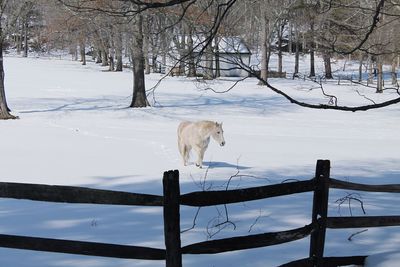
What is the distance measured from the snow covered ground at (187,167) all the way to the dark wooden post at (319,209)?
595mm

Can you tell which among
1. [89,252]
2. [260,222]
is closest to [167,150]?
[260,222]

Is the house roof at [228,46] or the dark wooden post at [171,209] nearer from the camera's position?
the dark wooden post at [171,209]

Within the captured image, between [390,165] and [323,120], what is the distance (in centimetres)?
1086

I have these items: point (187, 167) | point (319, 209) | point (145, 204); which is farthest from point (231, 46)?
point (187, 167)

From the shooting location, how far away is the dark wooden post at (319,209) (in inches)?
184

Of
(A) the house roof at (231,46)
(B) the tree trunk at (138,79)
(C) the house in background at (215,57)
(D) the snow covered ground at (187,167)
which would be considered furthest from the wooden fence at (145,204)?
(B) the tree trunk at (138,79)

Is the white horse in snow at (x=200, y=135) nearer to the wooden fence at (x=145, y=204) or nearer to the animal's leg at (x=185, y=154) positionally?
the animal's leg at (x=185, y=154)

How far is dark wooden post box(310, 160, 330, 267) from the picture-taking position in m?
4.68

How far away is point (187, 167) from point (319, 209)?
26.1ft

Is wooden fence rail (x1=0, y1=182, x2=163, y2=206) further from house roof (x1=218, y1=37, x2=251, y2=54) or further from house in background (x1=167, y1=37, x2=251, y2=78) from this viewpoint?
house roof (x1=218, y1=37, x2=251, y2=54)

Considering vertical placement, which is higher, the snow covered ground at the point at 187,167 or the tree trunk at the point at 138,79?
the tree trunk at the point at 138,79

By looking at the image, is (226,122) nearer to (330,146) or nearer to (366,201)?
(330,146)

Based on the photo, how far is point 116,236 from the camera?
6129mm

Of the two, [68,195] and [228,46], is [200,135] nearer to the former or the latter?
[228,46]
